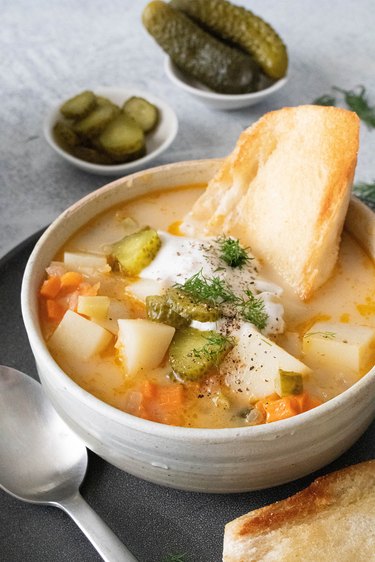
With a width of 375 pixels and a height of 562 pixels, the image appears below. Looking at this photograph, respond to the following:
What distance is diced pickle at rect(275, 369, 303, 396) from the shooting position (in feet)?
8.16

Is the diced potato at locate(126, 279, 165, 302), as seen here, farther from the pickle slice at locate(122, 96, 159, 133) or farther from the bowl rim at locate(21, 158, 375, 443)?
the pickle slice at locate(122, 96, 159, 133)

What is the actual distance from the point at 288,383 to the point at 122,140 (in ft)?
7.45

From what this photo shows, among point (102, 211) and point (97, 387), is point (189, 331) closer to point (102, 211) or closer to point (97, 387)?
point (97, 387)

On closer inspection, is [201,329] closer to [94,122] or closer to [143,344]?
[143,344]

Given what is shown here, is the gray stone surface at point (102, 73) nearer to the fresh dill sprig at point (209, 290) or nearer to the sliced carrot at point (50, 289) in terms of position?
the sliced carrot at point (50, 289)

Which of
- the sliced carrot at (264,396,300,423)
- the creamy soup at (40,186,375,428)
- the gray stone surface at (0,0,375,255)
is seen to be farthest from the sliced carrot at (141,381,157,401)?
the gray stone surface at (0,0,375,255)

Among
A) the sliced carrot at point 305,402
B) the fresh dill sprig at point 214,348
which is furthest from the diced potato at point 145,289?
the sliced carrot at point 305,402

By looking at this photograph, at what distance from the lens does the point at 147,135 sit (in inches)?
184

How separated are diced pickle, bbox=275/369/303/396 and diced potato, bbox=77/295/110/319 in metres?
0.67

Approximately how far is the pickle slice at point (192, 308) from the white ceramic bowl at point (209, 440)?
1.46 ft

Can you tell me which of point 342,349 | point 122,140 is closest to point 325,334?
point 342,349

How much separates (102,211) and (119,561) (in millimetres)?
1467

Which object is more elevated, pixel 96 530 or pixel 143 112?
pixel 96 530

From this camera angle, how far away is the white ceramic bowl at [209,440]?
7.68 ft
